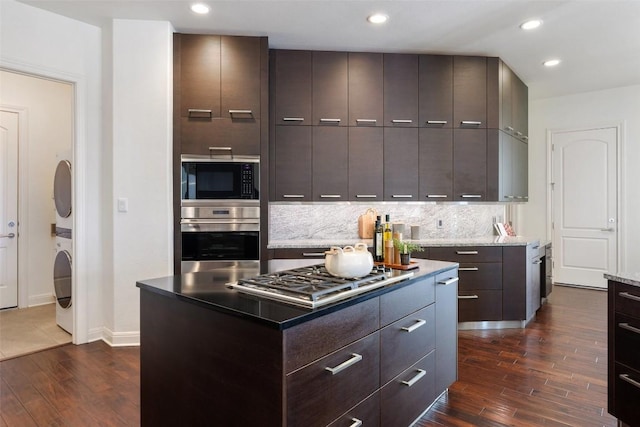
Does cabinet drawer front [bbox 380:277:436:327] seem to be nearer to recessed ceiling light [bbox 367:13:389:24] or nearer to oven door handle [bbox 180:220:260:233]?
oven door handle [bbox 180:220:260:233]

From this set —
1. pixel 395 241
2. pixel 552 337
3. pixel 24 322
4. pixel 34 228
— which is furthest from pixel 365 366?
pixel 34 228

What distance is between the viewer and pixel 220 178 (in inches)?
143

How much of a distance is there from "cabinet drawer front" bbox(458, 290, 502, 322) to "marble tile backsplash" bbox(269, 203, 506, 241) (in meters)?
0.89

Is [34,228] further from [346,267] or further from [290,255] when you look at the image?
[346,267]

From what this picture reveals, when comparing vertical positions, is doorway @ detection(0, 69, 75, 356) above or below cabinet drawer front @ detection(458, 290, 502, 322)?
above

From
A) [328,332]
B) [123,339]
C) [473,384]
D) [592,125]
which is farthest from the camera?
[592,125]

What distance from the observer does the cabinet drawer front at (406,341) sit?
1.75m

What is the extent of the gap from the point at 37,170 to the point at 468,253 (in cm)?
502

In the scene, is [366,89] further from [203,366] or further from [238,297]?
[203,366]

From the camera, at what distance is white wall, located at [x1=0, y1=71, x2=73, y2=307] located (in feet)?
15.1

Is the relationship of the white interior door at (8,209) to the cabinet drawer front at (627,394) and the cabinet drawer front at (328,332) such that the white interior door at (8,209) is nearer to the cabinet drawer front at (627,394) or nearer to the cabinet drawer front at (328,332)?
the cabinet drawer front at (328,332)

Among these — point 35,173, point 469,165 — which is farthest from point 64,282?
point 469,165

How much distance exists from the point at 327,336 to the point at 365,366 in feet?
1.06

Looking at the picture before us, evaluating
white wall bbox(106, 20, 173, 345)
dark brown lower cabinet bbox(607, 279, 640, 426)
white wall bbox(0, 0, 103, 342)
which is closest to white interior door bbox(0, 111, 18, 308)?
white wall bbox(0, 0, 103, 342)
